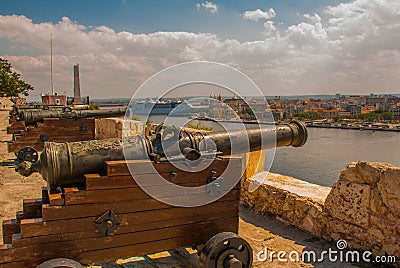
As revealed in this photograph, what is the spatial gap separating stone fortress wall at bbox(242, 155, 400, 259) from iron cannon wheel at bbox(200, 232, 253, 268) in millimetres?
1232

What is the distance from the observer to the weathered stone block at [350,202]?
3.33 m

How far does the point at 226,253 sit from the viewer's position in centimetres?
273

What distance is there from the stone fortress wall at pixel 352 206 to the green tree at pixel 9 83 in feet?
89.7

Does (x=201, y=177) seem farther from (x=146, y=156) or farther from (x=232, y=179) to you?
(x=146, y=156)

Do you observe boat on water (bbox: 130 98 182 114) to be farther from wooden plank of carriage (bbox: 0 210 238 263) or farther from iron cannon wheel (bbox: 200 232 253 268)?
iron cannon wheel (bbox: 200 232 253 268)

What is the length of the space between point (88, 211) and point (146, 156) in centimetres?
58

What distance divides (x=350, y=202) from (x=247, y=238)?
43.7 inches

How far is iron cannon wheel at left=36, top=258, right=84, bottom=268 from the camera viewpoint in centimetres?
230

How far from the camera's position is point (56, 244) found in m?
2.44

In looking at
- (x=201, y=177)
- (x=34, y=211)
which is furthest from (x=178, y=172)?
(x=34, y=211)

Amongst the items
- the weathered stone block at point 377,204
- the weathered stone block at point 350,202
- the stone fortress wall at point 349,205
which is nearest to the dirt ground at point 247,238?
→ the stone fortress wall at point 349,205

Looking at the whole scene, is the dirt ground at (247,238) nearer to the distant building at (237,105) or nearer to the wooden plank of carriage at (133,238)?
the wooden plank of carriage at (133,238)

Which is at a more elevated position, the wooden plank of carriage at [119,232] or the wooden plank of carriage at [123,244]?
the wooden plank of carriage at [119,232]

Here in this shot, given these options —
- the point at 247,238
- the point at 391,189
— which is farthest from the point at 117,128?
the point at 391,189
